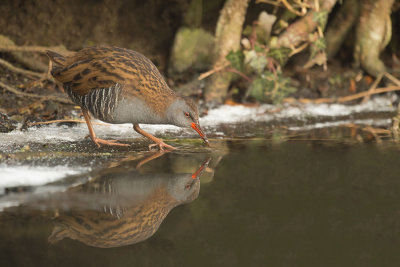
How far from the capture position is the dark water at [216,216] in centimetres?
247

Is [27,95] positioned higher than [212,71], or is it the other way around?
[212,71]

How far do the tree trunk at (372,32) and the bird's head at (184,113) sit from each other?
13.3 feet

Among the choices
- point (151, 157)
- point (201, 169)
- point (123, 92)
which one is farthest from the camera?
point (123, 92)

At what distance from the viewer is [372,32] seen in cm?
748

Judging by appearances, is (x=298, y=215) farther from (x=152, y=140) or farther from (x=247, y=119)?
(x=247, y=119)

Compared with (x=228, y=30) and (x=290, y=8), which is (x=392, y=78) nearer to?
(x=290, y=8)

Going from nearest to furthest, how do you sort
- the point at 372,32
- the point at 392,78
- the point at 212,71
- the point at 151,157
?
the point at 151,157 < the point at 212,71 < the point at 392,78 < the point at 372,32

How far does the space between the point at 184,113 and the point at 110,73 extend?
27.1 inches

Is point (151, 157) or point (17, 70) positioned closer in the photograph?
point (151, 157)

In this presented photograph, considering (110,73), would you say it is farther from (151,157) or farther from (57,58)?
(151,157)

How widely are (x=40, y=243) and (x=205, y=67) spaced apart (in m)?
5.02

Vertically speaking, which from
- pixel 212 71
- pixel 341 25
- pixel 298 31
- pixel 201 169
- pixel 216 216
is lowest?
pixel 216 216

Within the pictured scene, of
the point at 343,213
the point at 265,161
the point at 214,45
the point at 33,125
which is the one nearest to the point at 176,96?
the point at 265,161

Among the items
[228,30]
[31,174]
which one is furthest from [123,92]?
[228,30]
